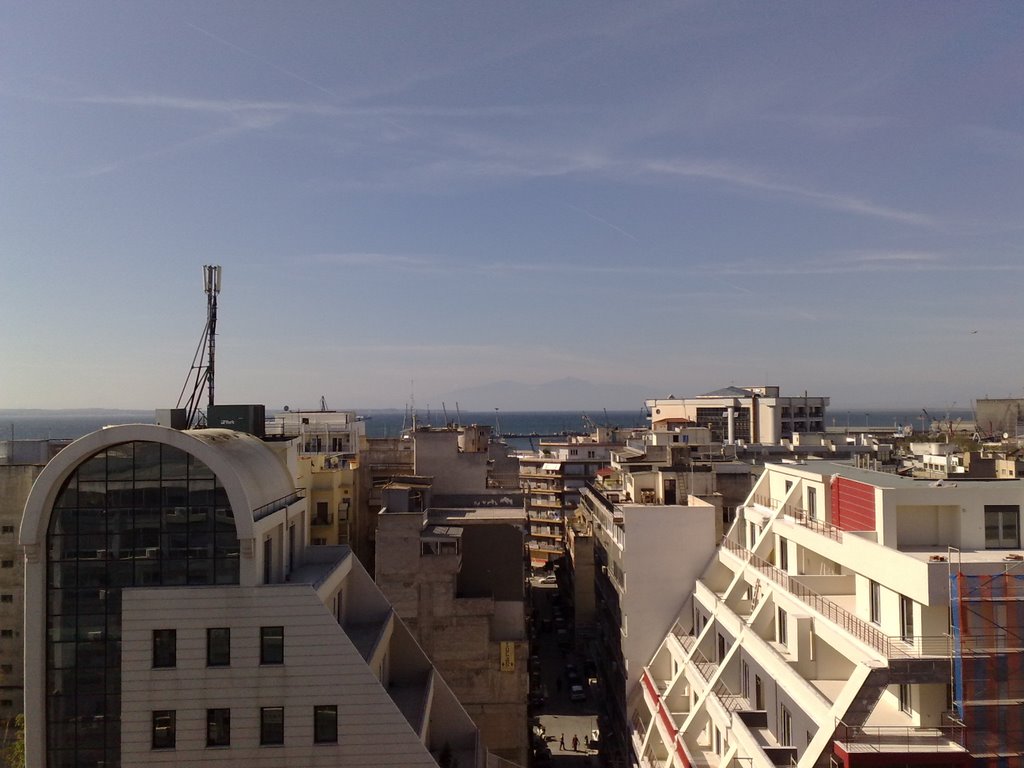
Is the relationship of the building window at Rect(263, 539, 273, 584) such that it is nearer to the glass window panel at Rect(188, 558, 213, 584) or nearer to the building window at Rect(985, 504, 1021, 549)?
the glass window panel at Rect(188, 558, 213, 584)

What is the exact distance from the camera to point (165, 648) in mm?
23219

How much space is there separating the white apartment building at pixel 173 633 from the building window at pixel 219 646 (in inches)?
1.2

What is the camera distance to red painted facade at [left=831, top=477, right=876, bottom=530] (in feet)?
79.0

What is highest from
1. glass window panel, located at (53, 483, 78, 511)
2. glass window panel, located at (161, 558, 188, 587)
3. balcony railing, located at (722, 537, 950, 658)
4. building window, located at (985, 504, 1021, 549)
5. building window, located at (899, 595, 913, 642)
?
glass window panel, located at (53, 483, 78, 511)

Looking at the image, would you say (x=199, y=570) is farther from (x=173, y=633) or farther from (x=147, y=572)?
(x=173, y=633)

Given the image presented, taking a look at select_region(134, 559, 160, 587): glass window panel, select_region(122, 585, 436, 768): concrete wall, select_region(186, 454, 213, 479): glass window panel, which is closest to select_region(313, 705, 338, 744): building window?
select_region(122, 585, 436, 768): concrete wall

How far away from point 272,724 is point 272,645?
2388 millimetres

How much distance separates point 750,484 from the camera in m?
45.3

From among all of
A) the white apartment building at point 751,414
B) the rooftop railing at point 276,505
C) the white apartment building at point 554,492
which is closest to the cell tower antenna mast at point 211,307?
the rooftop railing at point 276,505

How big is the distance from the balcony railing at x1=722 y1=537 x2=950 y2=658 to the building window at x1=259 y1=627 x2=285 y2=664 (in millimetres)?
17100

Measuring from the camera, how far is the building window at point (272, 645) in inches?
918

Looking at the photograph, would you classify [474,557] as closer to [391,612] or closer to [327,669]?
[391,612]

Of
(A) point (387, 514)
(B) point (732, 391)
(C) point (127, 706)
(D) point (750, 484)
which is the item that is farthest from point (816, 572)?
(B) point (732, 391)

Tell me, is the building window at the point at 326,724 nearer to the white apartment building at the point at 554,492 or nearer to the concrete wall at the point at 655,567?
the concrete wall at the point at 655,567
